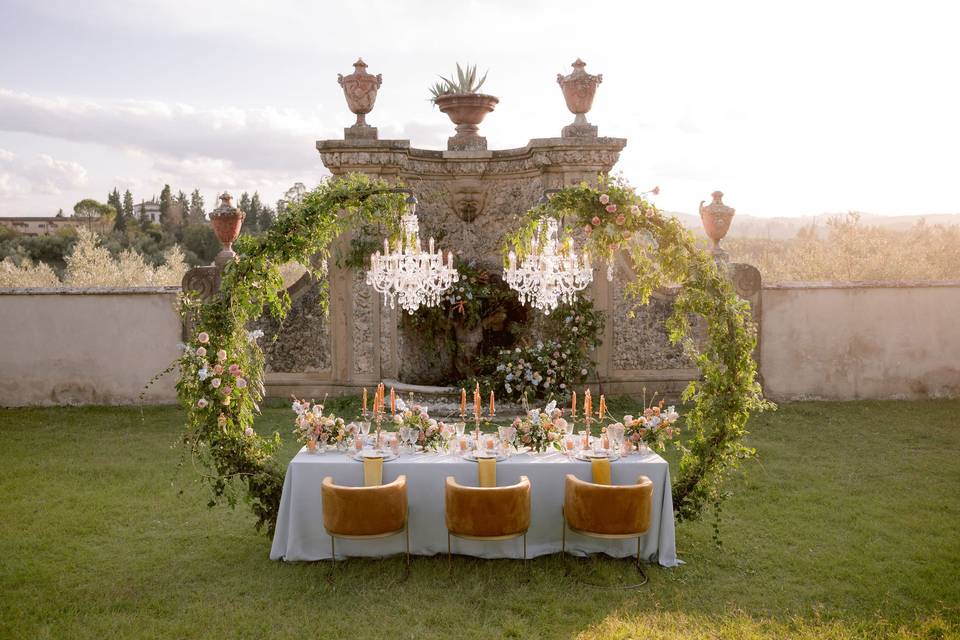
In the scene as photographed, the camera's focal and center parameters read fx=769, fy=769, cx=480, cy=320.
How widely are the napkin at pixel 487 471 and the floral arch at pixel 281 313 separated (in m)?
1.49

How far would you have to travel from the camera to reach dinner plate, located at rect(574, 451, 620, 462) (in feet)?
18.1

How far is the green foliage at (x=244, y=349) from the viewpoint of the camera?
5.47 meters

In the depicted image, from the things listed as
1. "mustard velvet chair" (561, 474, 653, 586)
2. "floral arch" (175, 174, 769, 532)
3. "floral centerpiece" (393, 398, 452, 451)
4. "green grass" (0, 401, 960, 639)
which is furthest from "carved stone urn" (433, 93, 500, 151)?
"mustard velvet chair" (561, 474, 653, 586)

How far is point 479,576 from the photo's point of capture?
5195 millimetres

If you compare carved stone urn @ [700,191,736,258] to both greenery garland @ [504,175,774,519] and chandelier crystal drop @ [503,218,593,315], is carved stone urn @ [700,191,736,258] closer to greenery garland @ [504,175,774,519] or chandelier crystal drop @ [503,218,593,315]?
chandelier crystal drop @ [503,218,593,315]

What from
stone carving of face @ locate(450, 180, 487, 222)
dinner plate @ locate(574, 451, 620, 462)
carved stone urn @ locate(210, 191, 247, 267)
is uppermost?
stone carving of face @ locate(450, 180, 487, 222)

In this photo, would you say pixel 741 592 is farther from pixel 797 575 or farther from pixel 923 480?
pixel 923 480

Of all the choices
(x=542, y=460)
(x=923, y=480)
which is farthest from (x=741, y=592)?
(x=923, y=480)

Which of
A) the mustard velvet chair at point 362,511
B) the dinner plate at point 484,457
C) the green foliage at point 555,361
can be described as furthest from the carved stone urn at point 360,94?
the mustard velvet chair at point 362,511

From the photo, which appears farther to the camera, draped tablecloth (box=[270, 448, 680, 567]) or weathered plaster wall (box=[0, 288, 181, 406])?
weathered plaster wall (box=[0, 288, 181, 406])

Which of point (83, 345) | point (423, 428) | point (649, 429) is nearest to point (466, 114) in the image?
point (83, 345)

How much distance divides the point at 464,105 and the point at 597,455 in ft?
22.7

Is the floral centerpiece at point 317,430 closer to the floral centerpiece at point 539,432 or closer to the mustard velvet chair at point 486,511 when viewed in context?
the mustard velvet chair at point 486,511

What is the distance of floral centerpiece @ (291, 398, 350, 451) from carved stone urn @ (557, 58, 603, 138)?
6030 mm
